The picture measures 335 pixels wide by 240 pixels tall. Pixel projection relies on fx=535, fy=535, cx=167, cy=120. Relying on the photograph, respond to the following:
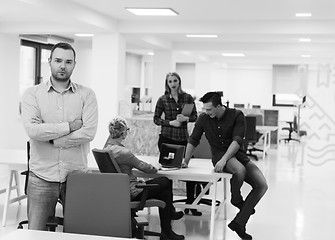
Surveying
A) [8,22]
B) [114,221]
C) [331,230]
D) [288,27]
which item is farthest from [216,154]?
[8,22]

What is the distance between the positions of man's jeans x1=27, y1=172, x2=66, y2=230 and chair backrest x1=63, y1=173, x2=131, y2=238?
84 millimetres

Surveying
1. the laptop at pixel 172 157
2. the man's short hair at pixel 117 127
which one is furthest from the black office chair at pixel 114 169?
the laptop at pixel 172 157

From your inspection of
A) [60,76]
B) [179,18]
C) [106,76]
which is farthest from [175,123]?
[106,76]

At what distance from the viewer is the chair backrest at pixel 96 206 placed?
295 cm

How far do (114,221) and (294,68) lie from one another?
17.5 meters

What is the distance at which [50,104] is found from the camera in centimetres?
294

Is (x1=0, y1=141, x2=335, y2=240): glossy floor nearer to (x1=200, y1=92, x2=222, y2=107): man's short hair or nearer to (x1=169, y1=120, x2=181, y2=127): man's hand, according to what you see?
Result: (x1=169, y1=120, x2=181, y2=127): man's hand

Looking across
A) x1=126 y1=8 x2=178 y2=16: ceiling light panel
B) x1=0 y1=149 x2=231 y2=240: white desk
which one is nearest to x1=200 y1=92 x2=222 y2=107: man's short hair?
x1=0 y1=149 x2=231 y2=240: white desk

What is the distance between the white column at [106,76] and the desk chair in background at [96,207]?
6.51 metres

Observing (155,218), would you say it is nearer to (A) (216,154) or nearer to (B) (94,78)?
(A) (216,154)

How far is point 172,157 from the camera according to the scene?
483 centimetres

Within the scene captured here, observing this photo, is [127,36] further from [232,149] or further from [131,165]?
[131,165]

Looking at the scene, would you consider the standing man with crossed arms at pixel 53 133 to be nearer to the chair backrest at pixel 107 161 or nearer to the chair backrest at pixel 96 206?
the chair backrest at pixel 96 206

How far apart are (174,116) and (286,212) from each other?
1848 mm
